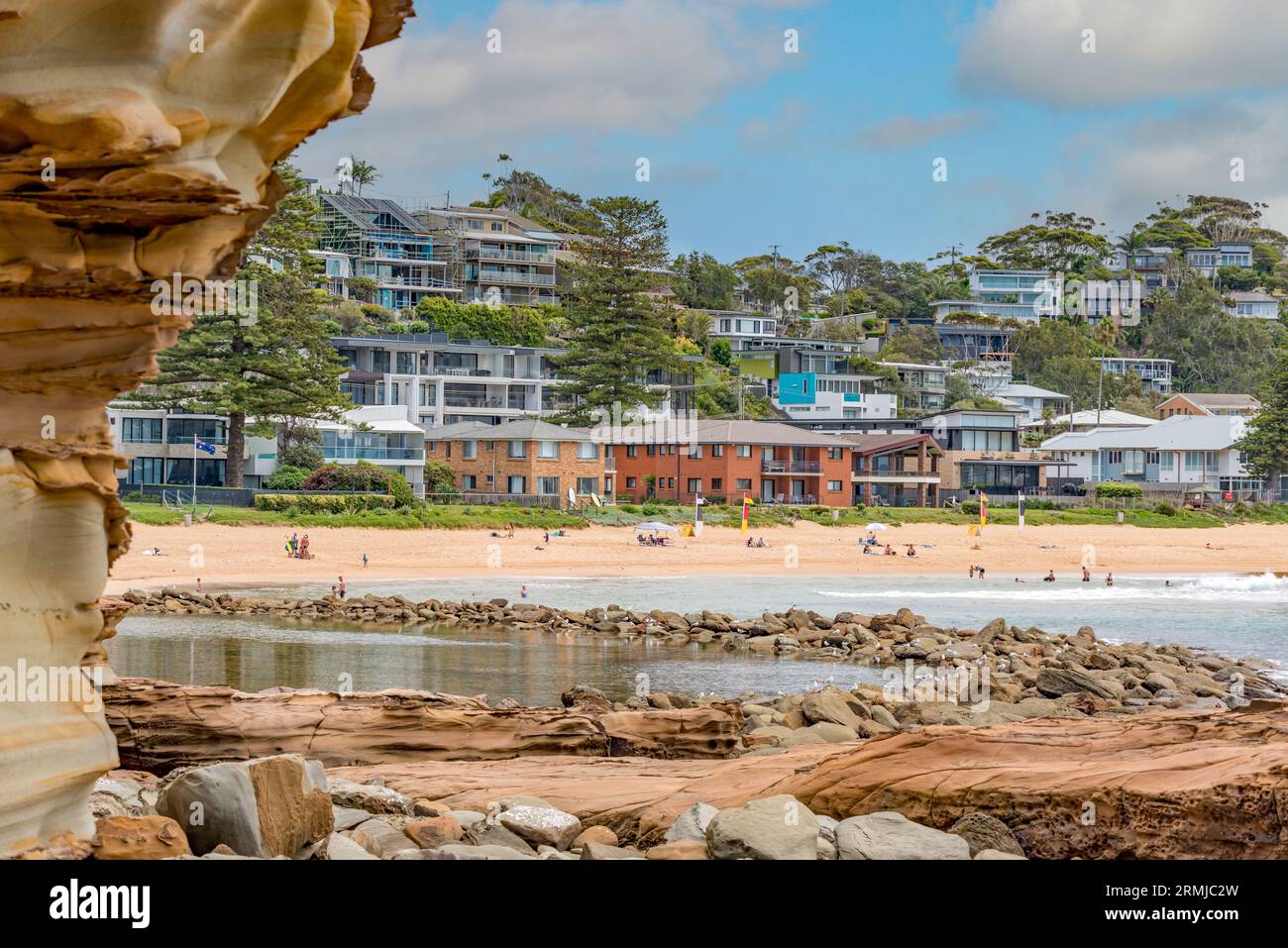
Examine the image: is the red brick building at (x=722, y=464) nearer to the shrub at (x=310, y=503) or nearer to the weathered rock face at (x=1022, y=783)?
the shrub at (x=310, y=503)

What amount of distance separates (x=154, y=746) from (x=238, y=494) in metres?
44.9

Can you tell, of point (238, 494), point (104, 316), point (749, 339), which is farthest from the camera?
point (749, 339)

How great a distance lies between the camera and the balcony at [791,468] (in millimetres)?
73562

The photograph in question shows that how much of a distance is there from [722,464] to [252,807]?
6437 centimetres

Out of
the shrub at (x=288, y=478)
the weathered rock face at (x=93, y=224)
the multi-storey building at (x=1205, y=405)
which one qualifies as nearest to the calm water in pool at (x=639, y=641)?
the weathered rock face at (x=93, y=224)

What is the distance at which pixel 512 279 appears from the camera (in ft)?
378

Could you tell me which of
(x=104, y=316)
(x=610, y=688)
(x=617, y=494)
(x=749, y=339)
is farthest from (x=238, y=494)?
(x=749, y=339)

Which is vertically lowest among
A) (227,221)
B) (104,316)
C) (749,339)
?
(104,316)

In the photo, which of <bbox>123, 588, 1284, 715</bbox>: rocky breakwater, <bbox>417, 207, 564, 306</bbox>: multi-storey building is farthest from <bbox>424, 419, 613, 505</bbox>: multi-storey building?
<bbox>417, 207, 564, 306</bbox>: multi-storey building

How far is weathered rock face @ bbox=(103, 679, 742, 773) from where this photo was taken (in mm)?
11078

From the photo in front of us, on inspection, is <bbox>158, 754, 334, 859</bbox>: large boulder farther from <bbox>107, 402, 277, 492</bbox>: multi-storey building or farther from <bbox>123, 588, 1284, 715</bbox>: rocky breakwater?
<bbox>107, 402, 277, 492</bbox>: multi-storey building

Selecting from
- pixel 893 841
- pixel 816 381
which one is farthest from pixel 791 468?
pixel 893 841

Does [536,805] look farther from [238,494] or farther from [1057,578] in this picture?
[238,494]
